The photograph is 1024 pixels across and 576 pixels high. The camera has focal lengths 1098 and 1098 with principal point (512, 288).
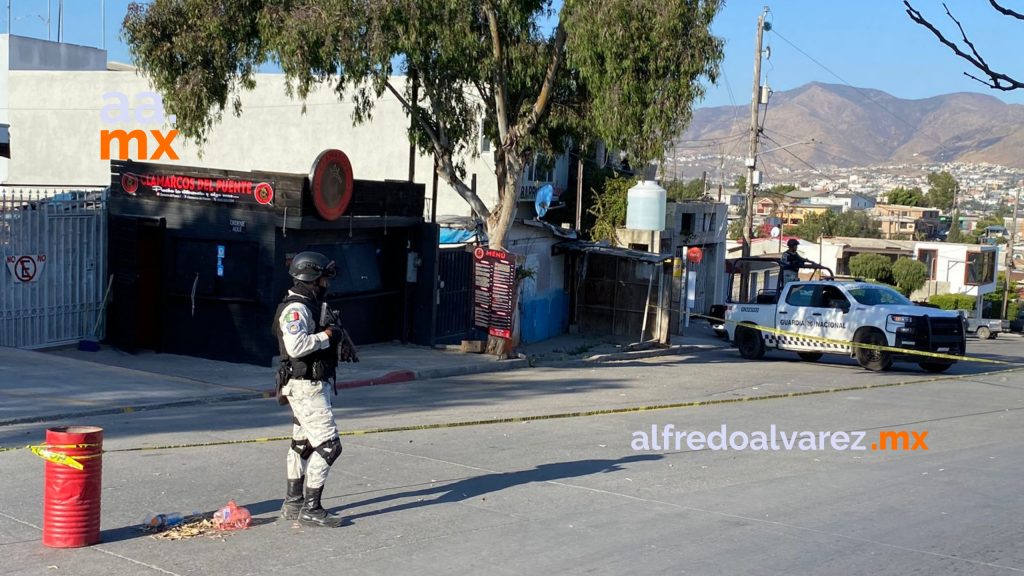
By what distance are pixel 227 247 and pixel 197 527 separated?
10.9 meters

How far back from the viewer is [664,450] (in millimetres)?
11641

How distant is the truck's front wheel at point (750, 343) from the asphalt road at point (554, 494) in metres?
8.54

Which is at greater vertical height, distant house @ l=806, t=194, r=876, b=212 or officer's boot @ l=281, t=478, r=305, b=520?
distant house @ l=806, t=194, r=876, b=212

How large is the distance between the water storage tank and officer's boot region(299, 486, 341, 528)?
21.2 metres

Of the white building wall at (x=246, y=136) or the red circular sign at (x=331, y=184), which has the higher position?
the white building wall at (x=246, y=136)

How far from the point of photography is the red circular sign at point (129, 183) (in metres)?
18.6

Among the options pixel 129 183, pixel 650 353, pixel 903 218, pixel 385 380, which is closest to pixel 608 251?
pixel 650 353

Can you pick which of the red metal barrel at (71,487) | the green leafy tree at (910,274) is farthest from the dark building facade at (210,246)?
the green leafy tree at (910,274)

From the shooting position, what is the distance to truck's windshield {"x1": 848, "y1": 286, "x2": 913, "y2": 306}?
22.0 m

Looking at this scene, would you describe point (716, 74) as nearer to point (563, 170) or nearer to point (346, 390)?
point (346, 390)

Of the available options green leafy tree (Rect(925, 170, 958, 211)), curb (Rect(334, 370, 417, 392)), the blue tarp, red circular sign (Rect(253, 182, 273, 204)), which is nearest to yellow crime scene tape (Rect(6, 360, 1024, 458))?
curb (Rect(334, 370, 417, 392))

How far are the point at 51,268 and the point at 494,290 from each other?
799 cm

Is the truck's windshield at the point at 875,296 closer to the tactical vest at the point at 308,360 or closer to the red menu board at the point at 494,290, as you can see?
the red menu board at the point at 494,290

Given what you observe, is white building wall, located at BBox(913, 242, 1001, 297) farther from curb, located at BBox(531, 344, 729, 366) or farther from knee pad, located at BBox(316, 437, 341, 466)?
knee pad, located at BBox(316, 437, 341, 466)
